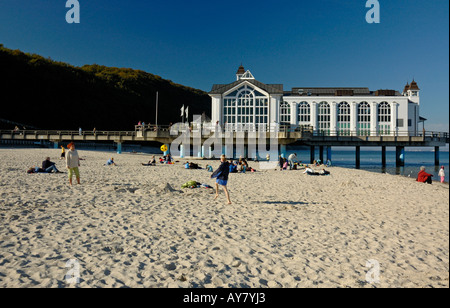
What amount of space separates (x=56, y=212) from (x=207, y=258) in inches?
183

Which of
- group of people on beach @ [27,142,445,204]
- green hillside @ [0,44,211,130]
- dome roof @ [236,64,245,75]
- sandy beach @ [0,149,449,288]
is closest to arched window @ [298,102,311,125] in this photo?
dome roof @ [236,64,245,75]

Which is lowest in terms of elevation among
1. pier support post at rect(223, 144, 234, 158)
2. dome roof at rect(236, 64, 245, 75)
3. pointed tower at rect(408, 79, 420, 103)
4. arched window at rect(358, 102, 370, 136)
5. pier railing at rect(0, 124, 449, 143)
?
pier support post at rect(223, 144, 234, 158)

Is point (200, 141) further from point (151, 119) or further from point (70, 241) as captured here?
point (151, 119)

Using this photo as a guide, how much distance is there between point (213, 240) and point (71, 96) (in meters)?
78.3

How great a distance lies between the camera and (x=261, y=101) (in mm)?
35531

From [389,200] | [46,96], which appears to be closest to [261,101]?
[389,200]

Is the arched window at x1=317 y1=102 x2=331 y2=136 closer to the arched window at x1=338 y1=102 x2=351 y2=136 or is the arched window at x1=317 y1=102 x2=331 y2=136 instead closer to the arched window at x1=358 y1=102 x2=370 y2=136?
the arched window at x1=338 y1=102 x2=351 y2=136

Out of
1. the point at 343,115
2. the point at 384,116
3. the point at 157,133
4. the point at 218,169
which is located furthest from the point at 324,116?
the point at 218,169

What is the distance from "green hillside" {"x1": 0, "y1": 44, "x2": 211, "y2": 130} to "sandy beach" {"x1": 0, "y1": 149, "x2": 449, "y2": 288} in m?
52.4

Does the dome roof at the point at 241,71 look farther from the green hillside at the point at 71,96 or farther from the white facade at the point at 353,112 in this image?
the white facade at the point at 353,112

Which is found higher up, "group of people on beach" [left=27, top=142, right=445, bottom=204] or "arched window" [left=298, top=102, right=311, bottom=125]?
"arched window" [left=298, top=102, right=311, bottom=125]

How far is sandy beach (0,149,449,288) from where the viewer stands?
4.14m
